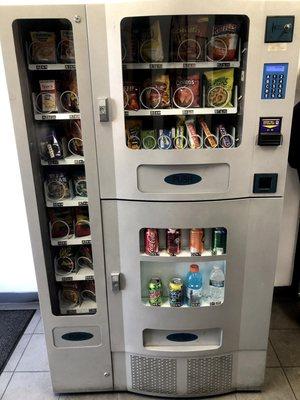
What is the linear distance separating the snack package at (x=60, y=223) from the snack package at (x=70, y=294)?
12.3 inches

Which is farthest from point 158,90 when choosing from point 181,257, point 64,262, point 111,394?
point 111,394

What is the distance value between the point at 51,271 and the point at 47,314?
21 centimetres

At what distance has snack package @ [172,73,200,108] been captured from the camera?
1.41 m

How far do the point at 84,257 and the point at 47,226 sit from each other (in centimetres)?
27

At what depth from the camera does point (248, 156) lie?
1346 mm

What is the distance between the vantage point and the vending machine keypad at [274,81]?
1241 millimetres

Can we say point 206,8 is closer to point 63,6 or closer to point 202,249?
point 63,6

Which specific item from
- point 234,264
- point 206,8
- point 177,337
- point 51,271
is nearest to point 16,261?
point 51,271

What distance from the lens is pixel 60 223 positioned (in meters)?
1.60

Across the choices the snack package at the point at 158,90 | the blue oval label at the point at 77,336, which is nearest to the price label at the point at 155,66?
the snack package at the point at 158,90

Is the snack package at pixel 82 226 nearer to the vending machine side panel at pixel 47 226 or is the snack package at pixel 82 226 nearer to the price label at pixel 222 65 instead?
the vending machine side panel at pixel 47 226

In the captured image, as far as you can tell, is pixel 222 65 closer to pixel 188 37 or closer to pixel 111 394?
pixel 188 37

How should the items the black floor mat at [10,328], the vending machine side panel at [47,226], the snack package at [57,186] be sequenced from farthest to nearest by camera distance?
the black floor mat at [10,328] < the snack package at [57,186] < the vending machine side panel at [47,226]

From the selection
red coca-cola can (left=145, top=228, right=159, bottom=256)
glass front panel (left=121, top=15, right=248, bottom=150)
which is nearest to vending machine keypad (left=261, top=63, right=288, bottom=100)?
glass front panel (left=121, top=15, right=248, bottom=150)
